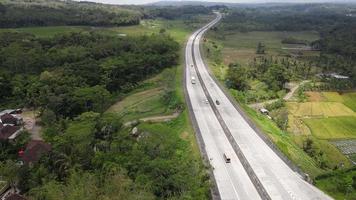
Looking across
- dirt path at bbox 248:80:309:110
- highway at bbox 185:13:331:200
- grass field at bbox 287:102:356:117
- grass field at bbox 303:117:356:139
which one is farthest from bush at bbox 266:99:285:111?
highway at bbox 185:13:331:200

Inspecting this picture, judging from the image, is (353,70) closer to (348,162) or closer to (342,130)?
(342,130)

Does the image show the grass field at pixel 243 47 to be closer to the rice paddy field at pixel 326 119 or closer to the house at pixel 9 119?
the rice paddy field at pixel 326 119

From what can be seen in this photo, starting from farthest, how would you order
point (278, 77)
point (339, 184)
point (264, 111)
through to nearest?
1. point (278, 77)
2. point (264, 111)
3. point (339, 184)

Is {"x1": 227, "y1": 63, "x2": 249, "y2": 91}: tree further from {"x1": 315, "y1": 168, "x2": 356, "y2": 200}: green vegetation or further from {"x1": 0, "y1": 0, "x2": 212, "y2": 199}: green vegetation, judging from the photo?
{"x1": 315, "y1": 168, "x2": 356, "y2": 200}: green vegetation

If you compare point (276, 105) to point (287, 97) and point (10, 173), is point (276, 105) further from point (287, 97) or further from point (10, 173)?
point (10, 173)

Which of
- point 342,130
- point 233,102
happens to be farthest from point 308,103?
point 233,102

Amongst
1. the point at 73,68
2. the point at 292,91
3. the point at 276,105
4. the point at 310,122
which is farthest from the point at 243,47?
the point at 73,68
